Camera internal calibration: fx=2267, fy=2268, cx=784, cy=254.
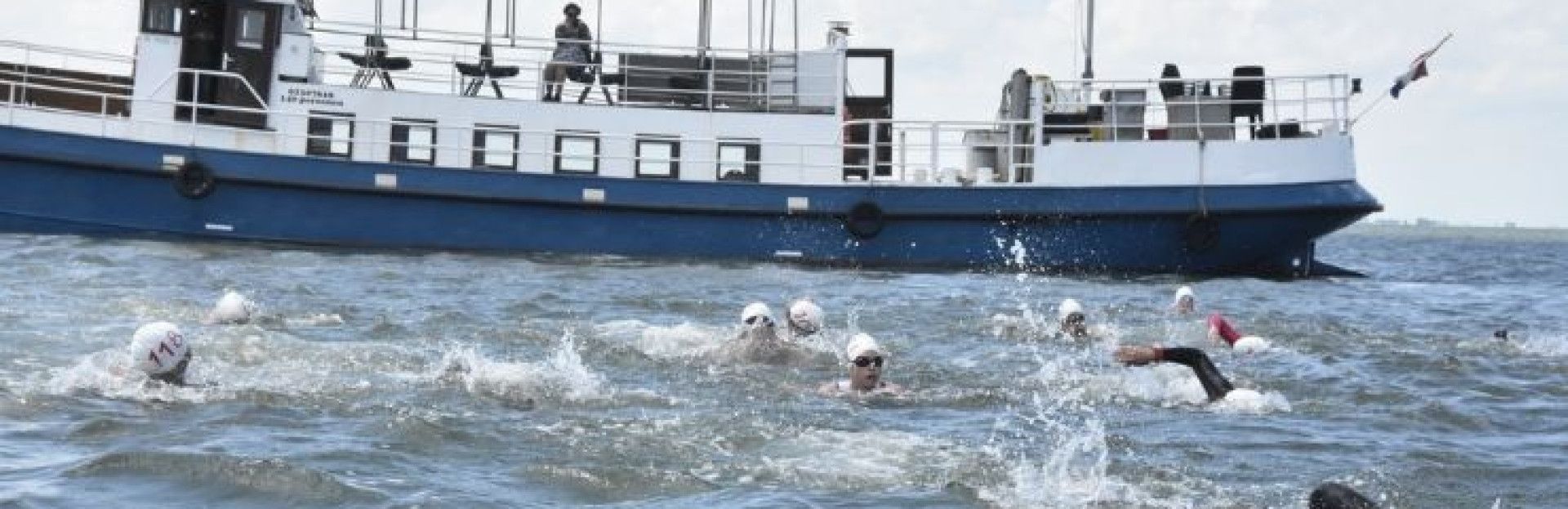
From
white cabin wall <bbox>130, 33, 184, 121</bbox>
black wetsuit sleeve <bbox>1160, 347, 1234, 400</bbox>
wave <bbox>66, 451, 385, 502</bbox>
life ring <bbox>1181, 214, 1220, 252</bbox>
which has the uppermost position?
white cabin wall <bbox>130, 33, 184, 121</bbox>

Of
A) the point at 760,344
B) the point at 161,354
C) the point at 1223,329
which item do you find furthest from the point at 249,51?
the point at 161,354

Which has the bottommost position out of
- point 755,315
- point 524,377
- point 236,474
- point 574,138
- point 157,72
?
point 236,474

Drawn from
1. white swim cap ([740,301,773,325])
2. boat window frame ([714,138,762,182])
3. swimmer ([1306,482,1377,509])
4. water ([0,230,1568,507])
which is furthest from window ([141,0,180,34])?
swimmer ([1306,482,1377,509])

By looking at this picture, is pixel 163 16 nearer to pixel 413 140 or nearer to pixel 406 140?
pixel 406 140

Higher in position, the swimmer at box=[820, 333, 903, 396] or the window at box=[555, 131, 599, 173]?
the window at box=[555, 131, 599, 173]

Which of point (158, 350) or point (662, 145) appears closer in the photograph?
point (158, 350)

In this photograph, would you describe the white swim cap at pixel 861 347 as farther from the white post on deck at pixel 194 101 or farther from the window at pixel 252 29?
the window at pixel 252 29

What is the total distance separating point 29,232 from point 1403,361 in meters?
18.4

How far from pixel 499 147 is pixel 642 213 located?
2.30 m

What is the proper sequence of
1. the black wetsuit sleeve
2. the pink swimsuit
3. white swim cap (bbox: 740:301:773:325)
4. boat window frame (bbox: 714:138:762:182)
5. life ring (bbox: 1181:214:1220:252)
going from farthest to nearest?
boat window frame (bbox: 714:138:762:182)
life ring (bbox: 1181:214:1220:252)
the pink swimsuit
white swim cap (bbox: 740:301:773:325)
the black wetsuit sleeve

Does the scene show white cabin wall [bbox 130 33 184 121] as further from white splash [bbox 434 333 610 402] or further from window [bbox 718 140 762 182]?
white splash [bbox 434 333 610 402]

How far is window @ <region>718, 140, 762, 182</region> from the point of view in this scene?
32.6 meters

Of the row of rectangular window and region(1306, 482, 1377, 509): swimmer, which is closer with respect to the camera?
region(1306, 482, 1377, 509): swimmer

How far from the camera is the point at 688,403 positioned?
16.5 m
